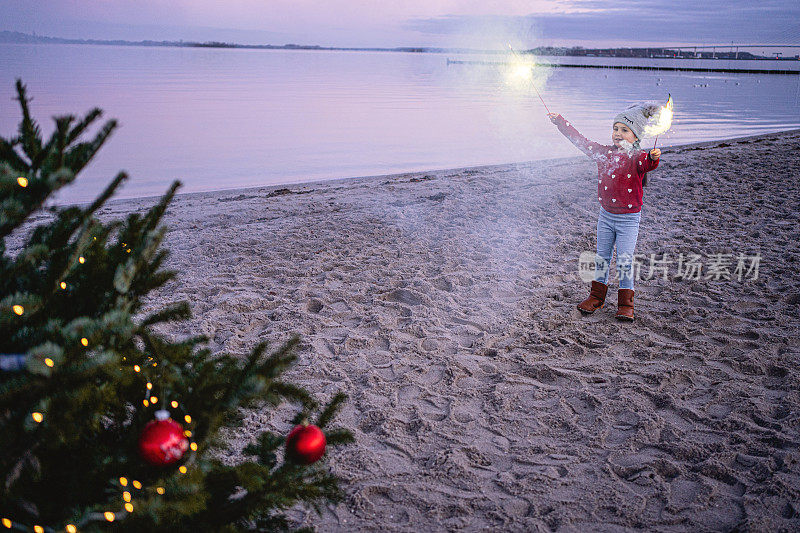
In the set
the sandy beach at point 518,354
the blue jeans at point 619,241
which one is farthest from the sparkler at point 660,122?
the sandy beach at point 518,354

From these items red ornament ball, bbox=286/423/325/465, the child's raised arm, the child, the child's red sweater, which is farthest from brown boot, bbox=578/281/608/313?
red ornament ball, bbox=286/423/325/465

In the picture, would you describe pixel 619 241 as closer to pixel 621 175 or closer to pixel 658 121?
pixel 621 175

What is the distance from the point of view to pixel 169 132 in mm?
19703

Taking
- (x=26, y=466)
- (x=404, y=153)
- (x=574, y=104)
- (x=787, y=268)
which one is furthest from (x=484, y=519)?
(x=574, y=104)

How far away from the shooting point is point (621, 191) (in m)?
5.26

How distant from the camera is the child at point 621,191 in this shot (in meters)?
5.15

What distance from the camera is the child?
5.15 m

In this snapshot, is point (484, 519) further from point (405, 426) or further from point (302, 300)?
point (302, 300)

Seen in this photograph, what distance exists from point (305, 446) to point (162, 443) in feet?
1.52

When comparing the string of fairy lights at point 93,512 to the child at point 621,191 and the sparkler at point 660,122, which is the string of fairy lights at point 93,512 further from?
the sparkler at point 660,122

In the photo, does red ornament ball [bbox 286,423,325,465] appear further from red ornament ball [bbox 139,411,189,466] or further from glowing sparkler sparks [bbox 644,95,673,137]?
glowing sparkler sparks [bbox 644,95,673,137]

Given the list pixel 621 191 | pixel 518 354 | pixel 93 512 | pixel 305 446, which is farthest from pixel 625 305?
pixel 93 512

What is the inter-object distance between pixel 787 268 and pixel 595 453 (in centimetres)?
478

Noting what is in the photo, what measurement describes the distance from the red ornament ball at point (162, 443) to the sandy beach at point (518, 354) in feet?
5.47
